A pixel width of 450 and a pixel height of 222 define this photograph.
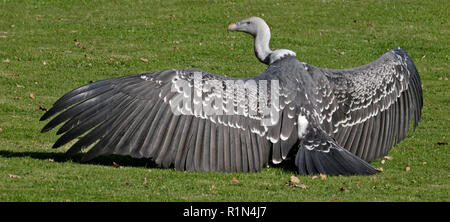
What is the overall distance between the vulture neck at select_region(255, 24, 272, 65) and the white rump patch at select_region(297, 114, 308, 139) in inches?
85.0

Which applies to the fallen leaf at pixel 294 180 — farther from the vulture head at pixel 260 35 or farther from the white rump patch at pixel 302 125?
the vulture head at pixel 260 35

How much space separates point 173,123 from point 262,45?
3.30 m

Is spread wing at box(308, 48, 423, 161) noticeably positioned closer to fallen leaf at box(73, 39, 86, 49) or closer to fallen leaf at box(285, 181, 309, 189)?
fallen leaf at box(285, 181, 309, 189)

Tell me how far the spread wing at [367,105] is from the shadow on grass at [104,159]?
3.00 feet

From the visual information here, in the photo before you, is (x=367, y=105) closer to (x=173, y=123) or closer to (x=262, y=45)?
(x=262, y=45)

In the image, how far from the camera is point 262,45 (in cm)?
1255

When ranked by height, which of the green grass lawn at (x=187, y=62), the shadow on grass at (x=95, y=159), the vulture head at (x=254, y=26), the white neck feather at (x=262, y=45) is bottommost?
the shadow on grass at (x=95, y=159)

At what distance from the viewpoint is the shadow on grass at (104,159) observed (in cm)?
1040

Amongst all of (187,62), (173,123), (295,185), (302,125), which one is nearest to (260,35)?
(302,125)

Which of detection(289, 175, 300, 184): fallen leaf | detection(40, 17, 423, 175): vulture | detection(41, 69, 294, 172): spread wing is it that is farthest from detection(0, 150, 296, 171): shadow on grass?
detection(289, 175, 300, 184): fallen leaf

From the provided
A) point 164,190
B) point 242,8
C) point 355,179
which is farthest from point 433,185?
point 242,8

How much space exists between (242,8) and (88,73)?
7768 mm

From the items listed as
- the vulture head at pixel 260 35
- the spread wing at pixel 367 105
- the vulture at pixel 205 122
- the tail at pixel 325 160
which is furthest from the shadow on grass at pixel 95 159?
the vulture head at pixel 260 35

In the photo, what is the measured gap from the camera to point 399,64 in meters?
12.1
